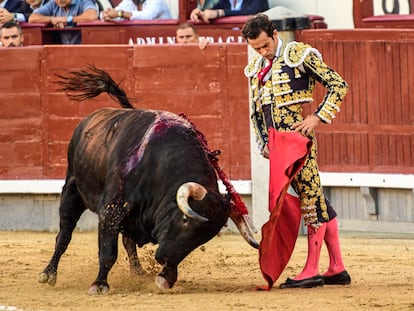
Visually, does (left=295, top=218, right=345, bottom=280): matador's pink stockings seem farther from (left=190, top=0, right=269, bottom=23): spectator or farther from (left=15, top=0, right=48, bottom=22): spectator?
(left=15, top=0, right=48, bottom=22): spectator

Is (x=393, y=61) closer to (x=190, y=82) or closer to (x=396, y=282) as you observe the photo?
(x=190, y=82)

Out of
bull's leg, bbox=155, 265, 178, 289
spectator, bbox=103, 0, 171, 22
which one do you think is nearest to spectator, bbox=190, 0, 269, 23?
spectator, bbox=103, 0, 171, 22

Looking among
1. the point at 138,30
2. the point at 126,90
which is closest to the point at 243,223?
the point at 126,90

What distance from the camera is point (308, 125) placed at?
7715mm

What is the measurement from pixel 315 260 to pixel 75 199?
5.02 feet

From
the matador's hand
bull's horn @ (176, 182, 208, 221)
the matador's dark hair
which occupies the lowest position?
bull's horn @ (176, 182, 208, 221)

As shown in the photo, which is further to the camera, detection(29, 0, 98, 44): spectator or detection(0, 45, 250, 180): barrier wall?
detection(29, 0, 98, 44): spectator

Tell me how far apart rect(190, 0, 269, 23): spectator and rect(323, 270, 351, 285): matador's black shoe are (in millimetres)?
4563

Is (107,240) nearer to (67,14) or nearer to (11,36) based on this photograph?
(11,36)

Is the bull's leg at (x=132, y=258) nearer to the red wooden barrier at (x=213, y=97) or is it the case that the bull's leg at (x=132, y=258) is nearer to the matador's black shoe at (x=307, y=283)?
the matador's black shoe at (x=307, y=283)

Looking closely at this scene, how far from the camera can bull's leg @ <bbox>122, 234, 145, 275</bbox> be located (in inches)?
338

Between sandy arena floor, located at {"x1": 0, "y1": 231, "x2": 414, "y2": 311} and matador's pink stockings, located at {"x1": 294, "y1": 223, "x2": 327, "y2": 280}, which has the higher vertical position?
matador's pink stockings, located at {"x1": 294, "y1": 223, "x2": 327, "y2": 280}

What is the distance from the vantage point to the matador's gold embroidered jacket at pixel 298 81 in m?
7.70

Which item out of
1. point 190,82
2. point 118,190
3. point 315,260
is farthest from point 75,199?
point 190,82
